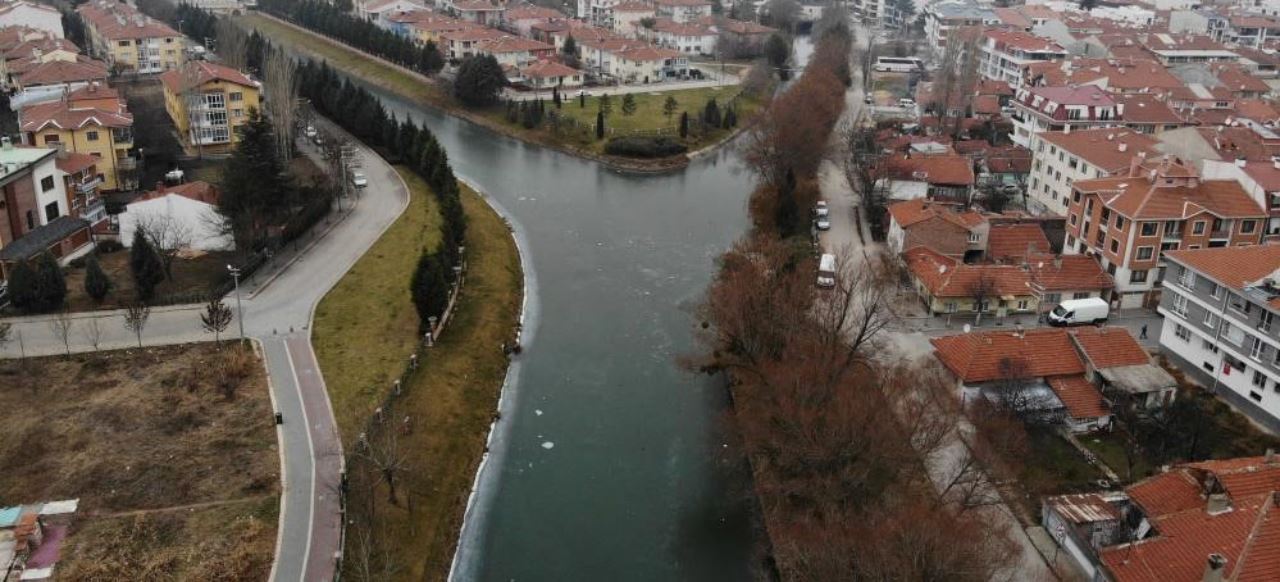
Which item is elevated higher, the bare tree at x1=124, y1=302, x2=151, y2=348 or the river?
the bare tree at x1=124, y1=302, x2=151, y2=348

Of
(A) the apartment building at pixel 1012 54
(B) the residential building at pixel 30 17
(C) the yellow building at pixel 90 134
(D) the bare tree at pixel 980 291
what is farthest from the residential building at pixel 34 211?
(A) the apartment building at pixel 1012 54

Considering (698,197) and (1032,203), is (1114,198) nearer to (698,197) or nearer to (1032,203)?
(1032,203)

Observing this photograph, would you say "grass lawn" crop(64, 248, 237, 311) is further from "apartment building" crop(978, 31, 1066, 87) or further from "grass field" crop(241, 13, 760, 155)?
"apartment building" crop(978, 31, 1066, 87)

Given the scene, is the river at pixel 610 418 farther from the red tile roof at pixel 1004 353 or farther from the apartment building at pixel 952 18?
the apartment building at pixel 952 18

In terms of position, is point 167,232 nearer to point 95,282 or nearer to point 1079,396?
point 95,282

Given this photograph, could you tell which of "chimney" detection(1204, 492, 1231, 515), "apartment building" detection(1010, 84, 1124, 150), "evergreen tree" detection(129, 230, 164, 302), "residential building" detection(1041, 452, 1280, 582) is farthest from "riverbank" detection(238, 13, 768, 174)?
"chimney" detection(1204, 492, 1231, 515)

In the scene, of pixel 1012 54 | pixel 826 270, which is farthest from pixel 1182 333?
pixel 1012 54
